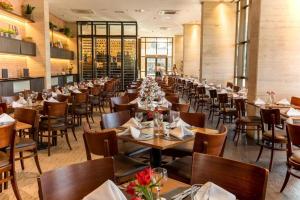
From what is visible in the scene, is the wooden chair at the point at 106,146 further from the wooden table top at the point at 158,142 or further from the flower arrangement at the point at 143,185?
the flower arrangement at the point at 143,185

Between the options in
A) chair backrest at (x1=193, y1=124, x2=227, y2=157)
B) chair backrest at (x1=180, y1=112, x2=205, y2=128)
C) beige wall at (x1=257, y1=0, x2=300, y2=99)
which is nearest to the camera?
chair backrest at (x1=193, y1=124, x2=227, y2=157)

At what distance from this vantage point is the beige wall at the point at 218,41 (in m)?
12.4

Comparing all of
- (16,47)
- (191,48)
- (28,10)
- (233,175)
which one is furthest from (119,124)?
(191,48)

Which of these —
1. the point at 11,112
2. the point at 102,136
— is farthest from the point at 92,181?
the point at 11,112

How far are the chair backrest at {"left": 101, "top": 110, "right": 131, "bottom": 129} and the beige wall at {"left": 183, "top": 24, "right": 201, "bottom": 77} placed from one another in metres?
15.1

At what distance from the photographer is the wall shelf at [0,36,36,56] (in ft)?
27.7

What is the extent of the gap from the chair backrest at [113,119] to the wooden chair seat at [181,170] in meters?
1.07

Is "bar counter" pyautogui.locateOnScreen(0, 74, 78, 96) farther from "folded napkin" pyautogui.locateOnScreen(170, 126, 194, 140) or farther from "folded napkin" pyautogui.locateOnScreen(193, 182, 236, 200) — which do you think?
"folded napkin" pyautogui.locateOnScreen(193, 182, 236, 200)

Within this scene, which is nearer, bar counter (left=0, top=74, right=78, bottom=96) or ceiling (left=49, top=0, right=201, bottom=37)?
bar counter (left=0, top=74, right=78, bottom=96)

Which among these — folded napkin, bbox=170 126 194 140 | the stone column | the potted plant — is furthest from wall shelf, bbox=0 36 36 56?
folded napkin, bbox=170 126 194 140

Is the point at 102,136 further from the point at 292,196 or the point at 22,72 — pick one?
the point at 22,72

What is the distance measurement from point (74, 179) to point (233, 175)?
3.19 ft

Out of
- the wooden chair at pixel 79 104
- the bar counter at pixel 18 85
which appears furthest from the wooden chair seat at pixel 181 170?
the bar counter at pixel 18 85

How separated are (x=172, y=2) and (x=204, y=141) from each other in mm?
10285
